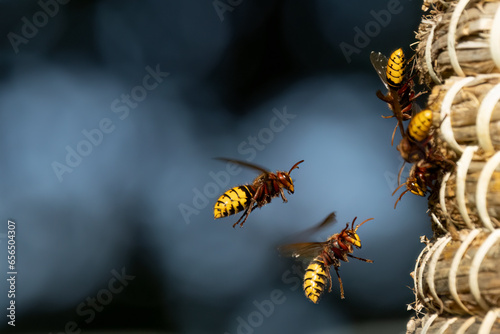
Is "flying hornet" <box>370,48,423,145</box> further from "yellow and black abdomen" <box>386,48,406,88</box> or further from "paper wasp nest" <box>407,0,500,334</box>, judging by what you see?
"paper wasp nest" <box>407,0,500,334</box>

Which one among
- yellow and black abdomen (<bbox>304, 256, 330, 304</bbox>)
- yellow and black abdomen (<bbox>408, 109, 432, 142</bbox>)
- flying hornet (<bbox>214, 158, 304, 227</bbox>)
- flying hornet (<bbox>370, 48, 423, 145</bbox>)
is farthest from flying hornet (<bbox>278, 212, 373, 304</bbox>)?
yellow and black abdomen (<bbox>408, 109, 432, 142</bbox>)

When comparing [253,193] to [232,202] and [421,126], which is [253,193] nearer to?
[232,202]

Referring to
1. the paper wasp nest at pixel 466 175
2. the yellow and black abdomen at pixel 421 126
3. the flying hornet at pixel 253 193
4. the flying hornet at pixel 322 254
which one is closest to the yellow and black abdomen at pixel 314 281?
the flying hornet at pixel 322 254

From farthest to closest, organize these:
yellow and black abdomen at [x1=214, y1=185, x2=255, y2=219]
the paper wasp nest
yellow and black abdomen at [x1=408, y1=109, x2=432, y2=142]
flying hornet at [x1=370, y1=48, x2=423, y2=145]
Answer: yellow and black abdomen at [x1=214, y1=185, x2=255, y2=219] → flying hornet at [x1=370, y1=48, x2=423, y2=145] → yellow and black abdomen at [x1=408, y1=109, x2=432, y2=142] → the paper wasp nest

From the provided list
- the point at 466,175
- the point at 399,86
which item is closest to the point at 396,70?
the point at 399,86

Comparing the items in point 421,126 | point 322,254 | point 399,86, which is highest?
point 421,126

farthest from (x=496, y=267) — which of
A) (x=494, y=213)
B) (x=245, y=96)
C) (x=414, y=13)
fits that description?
(x=245, y=96)
